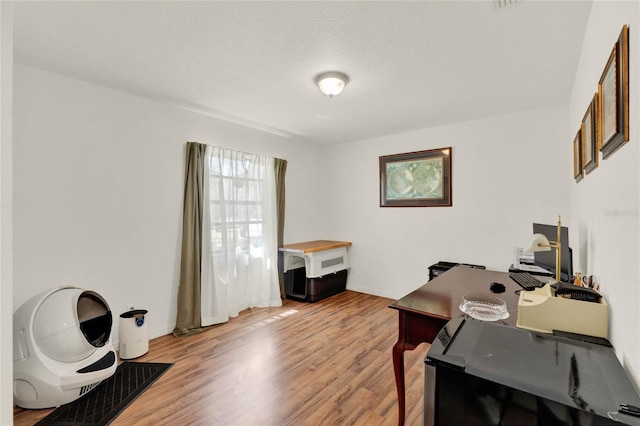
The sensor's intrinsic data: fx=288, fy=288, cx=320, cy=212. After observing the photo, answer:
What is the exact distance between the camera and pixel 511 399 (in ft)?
2.27

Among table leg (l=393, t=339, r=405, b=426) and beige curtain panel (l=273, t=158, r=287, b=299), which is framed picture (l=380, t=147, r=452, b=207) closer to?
beige curtain panel (l=273, t=158, r=287, b=299)

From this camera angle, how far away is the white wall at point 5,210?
63 centimetres

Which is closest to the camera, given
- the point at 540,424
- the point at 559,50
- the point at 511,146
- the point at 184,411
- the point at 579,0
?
the point at 540,424

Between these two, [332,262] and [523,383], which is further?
[332,262]

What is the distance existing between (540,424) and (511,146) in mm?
3406

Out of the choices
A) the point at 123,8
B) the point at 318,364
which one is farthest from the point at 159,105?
the point at 318,364

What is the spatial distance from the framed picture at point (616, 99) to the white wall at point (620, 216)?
0.03 metres

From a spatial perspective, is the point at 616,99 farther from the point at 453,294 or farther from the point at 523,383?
the point at 453,294

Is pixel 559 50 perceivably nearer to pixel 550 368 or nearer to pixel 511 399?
pixel 550 368

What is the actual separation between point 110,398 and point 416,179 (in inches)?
153

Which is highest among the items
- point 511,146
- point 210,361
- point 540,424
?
point 511,146

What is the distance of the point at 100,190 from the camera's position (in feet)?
8.57

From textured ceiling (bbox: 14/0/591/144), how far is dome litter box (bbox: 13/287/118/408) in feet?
5.90

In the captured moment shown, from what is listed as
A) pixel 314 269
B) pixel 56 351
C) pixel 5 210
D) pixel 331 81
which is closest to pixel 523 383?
pixel 5 210
